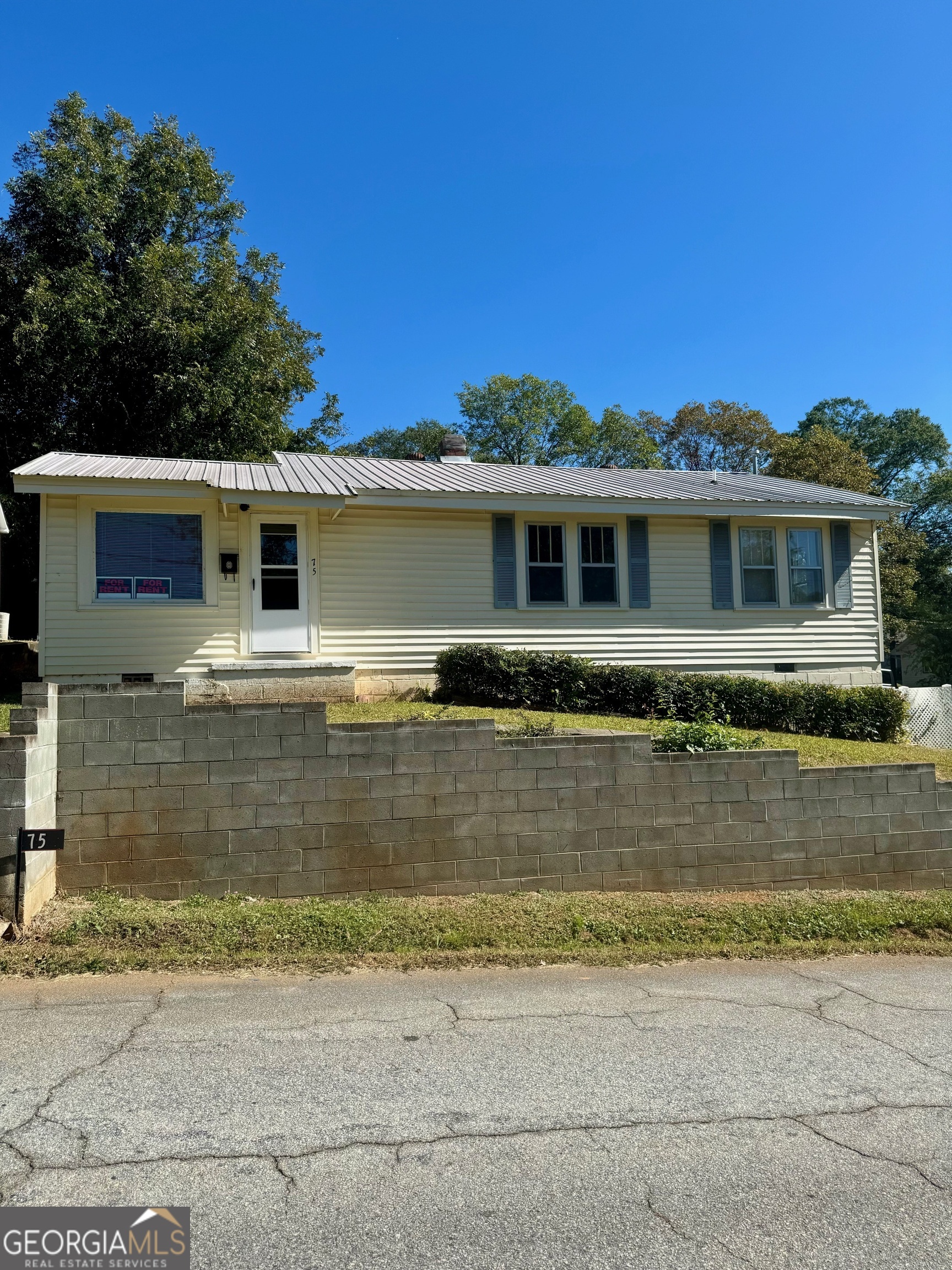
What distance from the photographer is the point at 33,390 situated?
20.9 meters

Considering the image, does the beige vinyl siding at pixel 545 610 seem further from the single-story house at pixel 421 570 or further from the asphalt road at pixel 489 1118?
the asphalt road at pixel 489 1118

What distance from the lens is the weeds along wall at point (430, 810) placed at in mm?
6125

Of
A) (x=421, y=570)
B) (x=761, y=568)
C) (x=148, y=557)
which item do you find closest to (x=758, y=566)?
(x=761, y=568)

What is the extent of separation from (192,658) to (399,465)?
5.72m

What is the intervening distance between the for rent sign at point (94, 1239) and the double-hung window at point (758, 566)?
13.9 meters

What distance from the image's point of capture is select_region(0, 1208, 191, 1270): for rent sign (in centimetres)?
266

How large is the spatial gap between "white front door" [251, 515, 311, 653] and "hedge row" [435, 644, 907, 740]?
276 cm

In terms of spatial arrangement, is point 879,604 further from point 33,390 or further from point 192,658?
point 33,390

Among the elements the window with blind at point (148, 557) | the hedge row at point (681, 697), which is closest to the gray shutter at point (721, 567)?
the hedge row at point (681, 697)

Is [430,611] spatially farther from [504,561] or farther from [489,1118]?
[489,1118]

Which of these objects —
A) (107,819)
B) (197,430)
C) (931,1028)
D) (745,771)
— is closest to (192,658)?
(107,819)

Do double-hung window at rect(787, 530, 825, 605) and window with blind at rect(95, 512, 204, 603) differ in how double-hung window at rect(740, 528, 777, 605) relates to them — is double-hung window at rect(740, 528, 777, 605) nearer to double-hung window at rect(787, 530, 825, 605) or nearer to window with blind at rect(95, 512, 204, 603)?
double-hung window at rect(787, 530, 825, 605)

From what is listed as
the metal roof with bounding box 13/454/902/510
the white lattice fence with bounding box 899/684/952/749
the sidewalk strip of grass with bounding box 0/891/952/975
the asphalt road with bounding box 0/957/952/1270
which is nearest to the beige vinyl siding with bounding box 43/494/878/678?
the metal roof with bounding box 13/454/902/510

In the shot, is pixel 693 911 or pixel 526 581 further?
pixel 526 581
